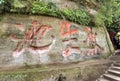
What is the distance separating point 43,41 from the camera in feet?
23.0

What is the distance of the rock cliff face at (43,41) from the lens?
20.5 feet

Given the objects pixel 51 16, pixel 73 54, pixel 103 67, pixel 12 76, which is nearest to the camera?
pixel 12 76

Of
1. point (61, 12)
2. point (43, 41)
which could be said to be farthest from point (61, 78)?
point (61, 12)

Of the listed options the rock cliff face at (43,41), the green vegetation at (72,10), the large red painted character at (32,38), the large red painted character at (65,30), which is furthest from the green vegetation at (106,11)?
the large red painted character at (32,38)

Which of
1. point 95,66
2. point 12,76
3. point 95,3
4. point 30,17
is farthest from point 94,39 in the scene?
point 12,76

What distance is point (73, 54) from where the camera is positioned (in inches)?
315

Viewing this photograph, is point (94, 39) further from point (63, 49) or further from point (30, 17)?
point (30, 17)

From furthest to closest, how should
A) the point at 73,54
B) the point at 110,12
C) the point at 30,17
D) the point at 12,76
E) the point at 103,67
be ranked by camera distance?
1. the point at 110,12
2. the point at 103,67
3. the point at 73,54
4. the point at 30,17
5. the point at 12,76

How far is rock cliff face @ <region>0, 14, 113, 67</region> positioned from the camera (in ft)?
20.5

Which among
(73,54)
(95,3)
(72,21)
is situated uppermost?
Result: (95,3)

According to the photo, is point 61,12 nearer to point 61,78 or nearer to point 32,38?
point 32,38

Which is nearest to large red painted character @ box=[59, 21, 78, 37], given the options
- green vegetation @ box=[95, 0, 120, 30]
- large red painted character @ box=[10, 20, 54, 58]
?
large red painted character @ box=[10, 20, 54, 58]

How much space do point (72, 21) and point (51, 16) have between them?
3.57 ft

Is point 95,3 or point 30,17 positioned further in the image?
point 95,3
